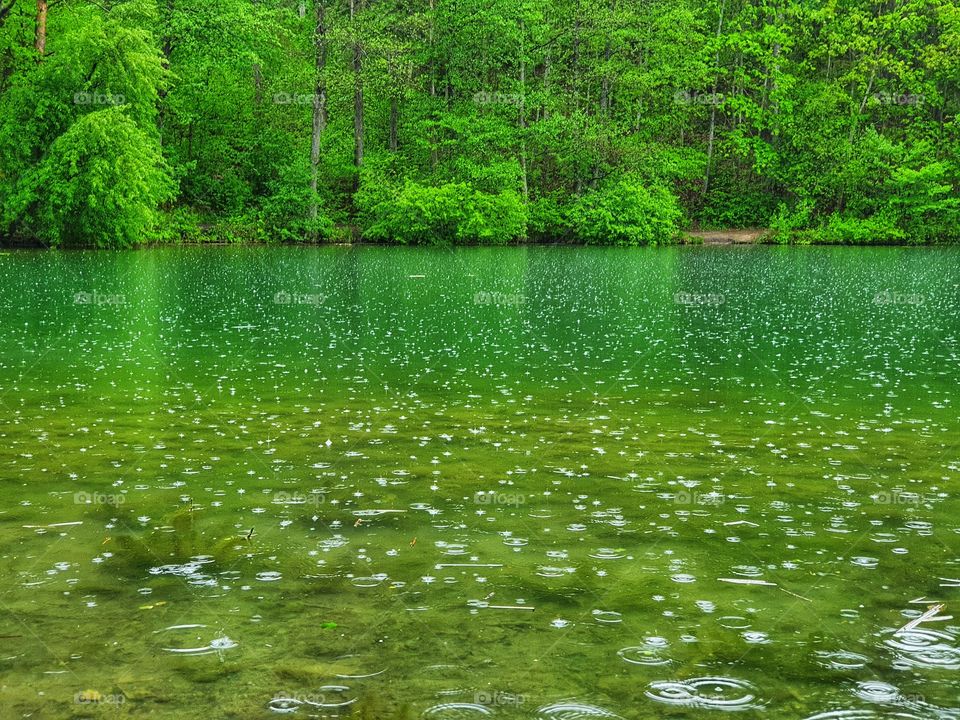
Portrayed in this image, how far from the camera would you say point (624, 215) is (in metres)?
57.2

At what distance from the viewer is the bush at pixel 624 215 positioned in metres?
57.0

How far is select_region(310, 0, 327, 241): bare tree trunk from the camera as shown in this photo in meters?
55.0

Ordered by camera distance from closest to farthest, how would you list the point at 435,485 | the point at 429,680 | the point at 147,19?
1. the point at 429,680
2. the point at 435,485
3. the point at 147,19

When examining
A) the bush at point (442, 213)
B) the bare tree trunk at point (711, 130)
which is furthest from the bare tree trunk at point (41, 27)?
the bare tree trunk at point (711, 130)

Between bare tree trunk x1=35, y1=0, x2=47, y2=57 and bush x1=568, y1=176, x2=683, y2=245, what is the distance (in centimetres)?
3137

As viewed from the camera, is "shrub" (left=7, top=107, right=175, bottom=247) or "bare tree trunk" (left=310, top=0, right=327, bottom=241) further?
"bare tree trunk" (left=310, top=0, right=327, bottom=241)

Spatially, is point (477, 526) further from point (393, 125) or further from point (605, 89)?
point (605, 89)

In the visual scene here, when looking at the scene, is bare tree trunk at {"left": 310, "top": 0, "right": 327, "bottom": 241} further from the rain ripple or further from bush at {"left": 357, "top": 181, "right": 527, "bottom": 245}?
the rain ripple

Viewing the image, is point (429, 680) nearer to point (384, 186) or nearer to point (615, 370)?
point (615, 370)

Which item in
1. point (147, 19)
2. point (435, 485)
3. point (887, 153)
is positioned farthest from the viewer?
point (887, 153)

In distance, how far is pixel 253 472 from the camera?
9.66m

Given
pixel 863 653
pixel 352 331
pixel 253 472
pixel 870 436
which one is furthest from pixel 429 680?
pixel 352 331

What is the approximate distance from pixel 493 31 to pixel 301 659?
55.5 metres

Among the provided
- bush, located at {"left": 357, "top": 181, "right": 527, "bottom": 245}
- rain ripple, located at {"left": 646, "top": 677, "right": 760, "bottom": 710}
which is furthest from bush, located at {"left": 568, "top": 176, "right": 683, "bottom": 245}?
rain ripple, located at {"left": 646, "top": 677, "right": 760, "bottom": 710}
